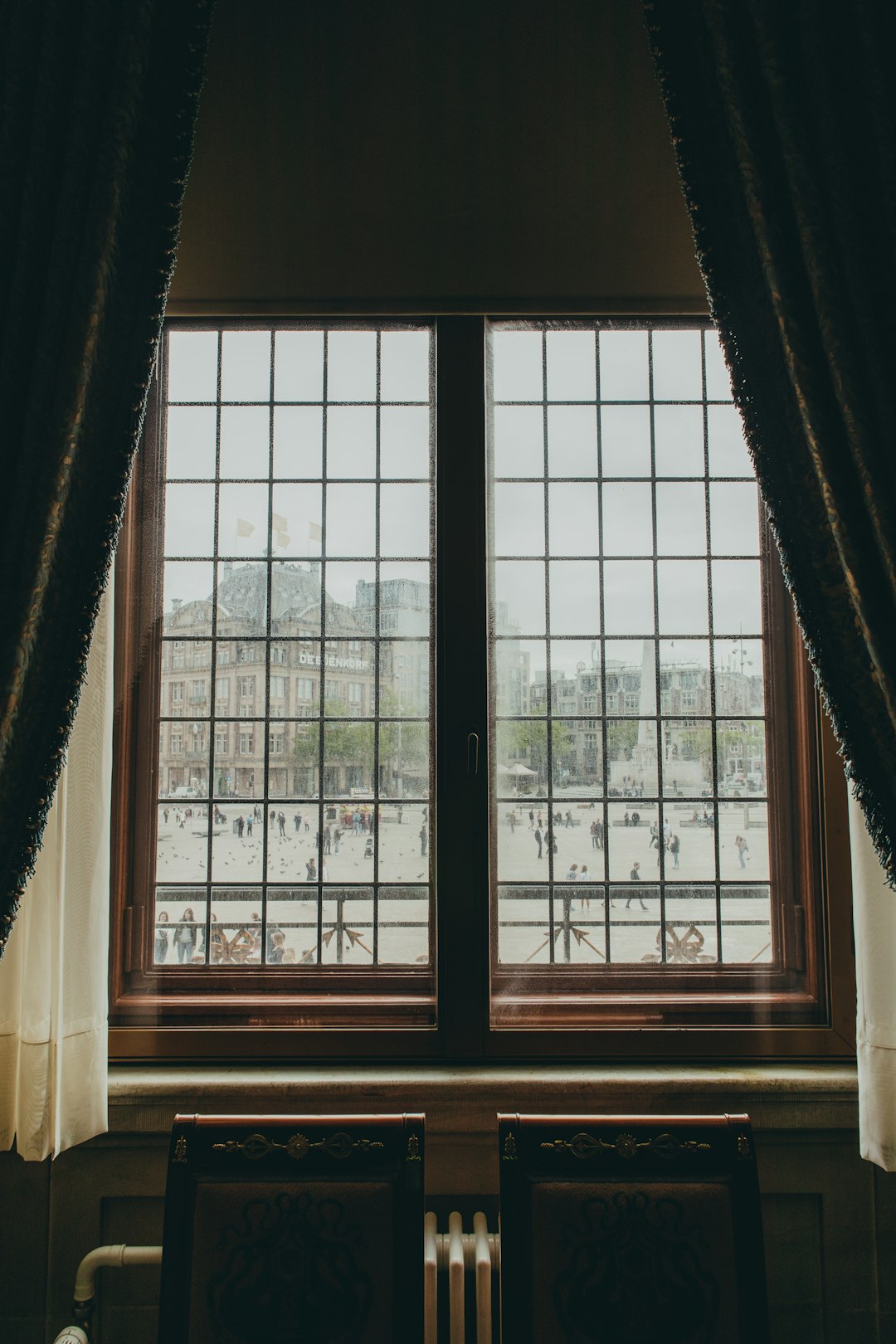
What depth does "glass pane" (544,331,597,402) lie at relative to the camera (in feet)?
5.60

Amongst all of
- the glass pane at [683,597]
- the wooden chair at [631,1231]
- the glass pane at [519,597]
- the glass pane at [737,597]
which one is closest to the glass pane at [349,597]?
the glass pane at [519,597]

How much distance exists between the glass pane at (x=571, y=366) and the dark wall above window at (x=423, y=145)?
0.18 meters

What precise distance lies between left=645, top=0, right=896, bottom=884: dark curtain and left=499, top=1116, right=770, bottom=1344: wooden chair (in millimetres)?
550

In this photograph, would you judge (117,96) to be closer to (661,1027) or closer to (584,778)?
(584,778)

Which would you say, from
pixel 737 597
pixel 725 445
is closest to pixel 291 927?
pixel 737 597

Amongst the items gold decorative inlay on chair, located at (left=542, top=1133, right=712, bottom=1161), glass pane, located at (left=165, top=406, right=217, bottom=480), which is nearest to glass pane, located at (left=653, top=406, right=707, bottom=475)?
glass pane, located at (left=165, top=406, right=217, bottom=480)

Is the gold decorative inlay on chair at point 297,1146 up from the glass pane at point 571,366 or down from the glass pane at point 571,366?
down

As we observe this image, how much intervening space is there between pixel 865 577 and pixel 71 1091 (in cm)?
158

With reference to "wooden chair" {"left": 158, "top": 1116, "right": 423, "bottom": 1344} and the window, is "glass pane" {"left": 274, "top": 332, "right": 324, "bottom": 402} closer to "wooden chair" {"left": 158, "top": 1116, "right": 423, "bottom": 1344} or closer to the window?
the window

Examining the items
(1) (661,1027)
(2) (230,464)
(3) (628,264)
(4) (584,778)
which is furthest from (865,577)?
(2) (230,464)

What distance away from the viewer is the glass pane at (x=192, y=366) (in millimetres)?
1717

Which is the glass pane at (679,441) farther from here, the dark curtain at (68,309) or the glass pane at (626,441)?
the dark curtain at (68,309)

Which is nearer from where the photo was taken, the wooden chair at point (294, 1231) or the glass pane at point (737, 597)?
the wooden chair at point (294, 1231)

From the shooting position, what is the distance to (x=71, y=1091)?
1.35 metres
